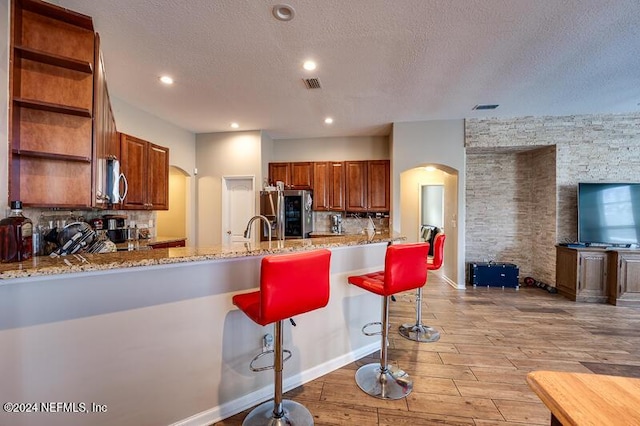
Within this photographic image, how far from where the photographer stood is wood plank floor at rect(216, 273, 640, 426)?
1793mm

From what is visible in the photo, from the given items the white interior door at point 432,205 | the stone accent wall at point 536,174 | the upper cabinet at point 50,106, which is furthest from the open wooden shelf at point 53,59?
the white interior door at point 432,205

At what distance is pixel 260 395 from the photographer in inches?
73.0

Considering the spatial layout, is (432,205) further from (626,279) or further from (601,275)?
(626,279)

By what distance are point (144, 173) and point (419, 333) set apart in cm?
404

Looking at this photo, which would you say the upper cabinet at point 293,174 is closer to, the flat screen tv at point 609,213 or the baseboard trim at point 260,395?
the baseboard trim at point 260,395

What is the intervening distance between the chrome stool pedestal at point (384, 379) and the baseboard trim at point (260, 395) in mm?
192

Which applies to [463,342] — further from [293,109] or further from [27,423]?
[293,109]

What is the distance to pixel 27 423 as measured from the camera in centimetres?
122

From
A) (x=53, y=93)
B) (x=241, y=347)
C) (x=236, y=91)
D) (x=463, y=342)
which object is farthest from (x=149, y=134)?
(x=463, y=342)

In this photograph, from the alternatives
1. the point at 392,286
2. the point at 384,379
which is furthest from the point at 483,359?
the point at 392,286

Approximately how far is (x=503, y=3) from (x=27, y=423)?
380cm

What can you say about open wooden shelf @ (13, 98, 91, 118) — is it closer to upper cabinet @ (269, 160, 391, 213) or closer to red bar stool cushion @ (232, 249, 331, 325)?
red bar stool cushion @ (232, 249, 331, 325)

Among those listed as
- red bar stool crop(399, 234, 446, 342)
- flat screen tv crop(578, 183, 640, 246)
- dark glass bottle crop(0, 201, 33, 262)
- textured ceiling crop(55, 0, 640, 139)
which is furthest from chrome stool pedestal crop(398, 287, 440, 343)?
flat screen tv crop(578, 183, 640, 246)

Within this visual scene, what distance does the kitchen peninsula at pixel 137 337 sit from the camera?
1209 millimetres
